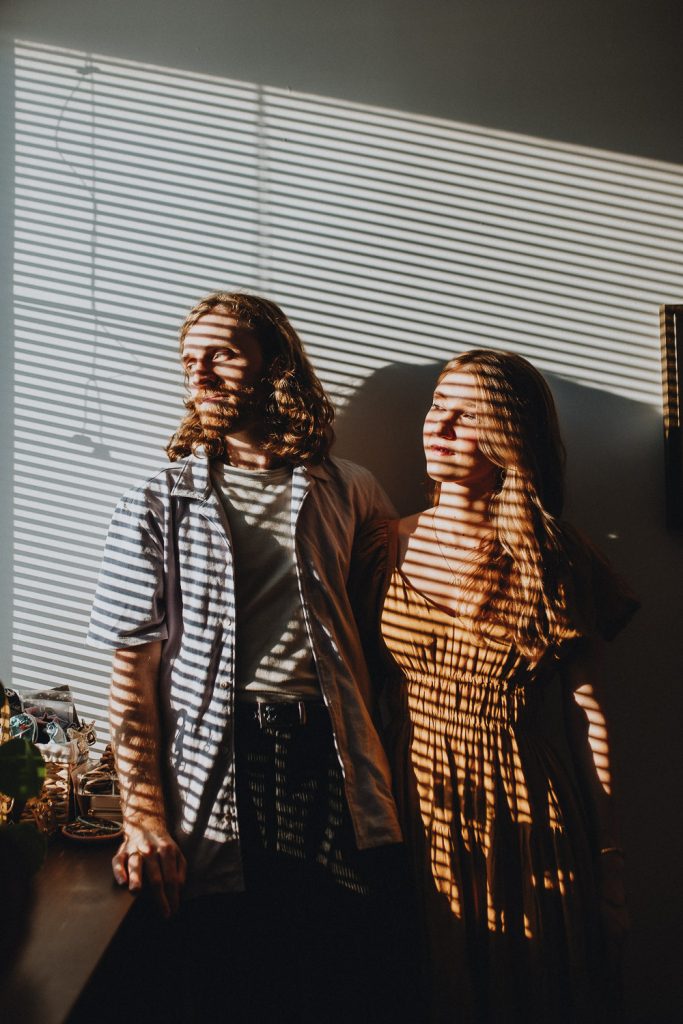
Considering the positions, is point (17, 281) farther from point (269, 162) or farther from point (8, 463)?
point (269, 162)

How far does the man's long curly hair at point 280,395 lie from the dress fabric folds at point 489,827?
37 centimetres

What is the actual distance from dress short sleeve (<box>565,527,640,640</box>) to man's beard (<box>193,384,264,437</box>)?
72 cm

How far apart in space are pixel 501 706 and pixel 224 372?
2.94 ft

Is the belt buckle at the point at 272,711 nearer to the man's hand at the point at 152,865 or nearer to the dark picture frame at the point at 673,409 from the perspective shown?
the man's hand at the point at 152,865

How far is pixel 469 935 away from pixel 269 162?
182cm

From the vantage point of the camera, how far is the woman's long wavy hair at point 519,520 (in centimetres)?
143

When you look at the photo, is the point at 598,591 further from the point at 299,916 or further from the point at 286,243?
the point at 286,243

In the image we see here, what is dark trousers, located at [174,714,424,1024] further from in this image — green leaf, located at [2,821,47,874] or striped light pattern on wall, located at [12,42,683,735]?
striped light pattern on wall, located at [12,42,683,735]

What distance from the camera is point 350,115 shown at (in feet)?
5.91

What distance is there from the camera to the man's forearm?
1.30m

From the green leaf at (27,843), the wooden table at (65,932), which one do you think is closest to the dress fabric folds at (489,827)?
the wooden table at (65,932)

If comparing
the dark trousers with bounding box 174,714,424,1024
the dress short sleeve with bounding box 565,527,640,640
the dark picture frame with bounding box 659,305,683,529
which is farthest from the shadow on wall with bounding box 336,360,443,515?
the dark trousers with bounding box 174,714,424,1024

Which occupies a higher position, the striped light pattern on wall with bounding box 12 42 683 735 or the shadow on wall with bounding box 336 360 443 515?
the striped light pattern on wall with bounding box 12 42 683 735

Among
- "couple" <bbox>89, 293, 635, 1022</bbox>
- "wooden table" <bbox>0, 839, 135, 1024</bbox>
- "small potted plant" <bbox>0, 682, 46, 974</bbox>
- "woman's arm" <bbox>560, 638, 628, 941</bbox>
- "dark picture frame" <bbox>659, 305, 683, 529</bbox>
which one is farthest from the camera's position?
"dark picture frame" <bbox>659, 305, 683, 529</bbox>
